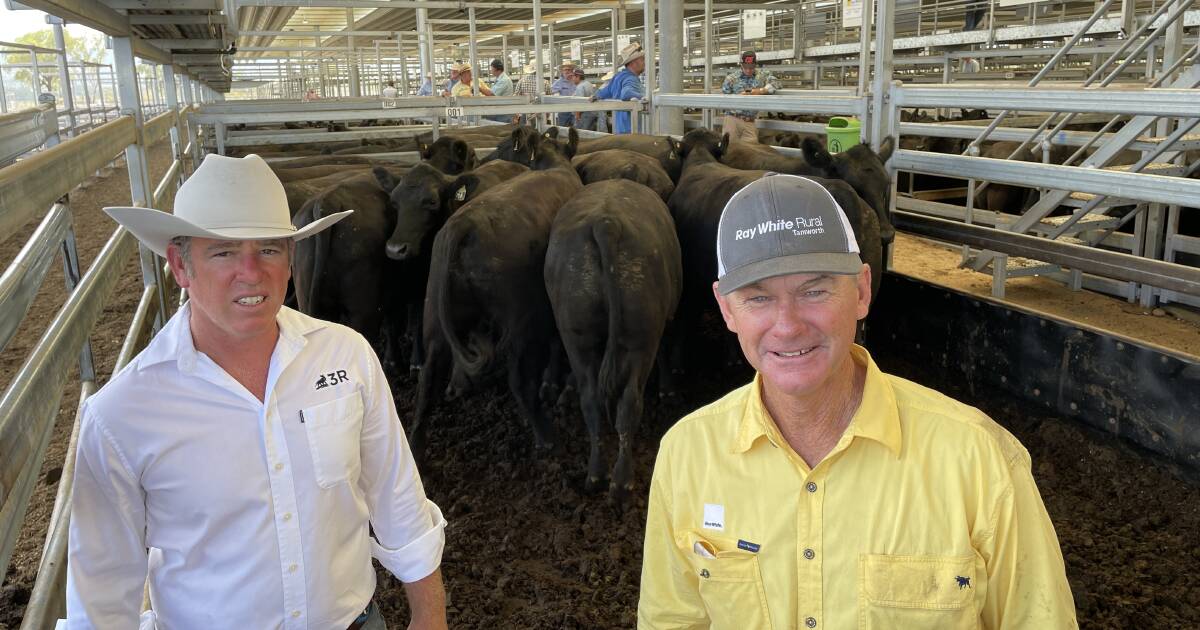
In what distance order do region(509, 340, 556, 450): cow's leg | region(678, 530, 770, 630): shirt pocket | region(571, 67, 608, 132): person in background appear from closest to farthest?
region(678, 530, 770, 630): shirt pocket, region(509, 340, 556, 450): cow's leg, region(571, 67, 608, 132): person in background

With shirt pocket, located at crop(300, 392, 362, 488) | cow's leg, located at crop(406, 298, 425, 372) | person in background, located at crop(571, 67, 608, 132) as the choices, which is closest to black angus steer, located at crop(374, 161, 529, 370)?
cow's leg, located at crop(406, 298, 425, 372)

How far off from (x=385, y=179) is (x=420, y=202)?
361 millimetres

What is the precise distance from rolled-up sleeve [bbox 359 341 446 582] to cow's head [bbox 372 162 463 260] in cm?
325

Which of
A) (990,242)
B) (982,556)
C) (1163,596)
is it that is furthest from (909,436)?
(990,242)

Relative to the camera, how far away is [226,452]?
1941 mm

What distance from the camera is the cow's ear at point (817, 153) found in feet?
19.6

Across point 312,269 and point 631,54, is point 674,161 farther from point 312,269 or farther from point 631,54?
point 631,54

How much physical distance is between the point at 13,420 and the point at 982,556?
189 cm

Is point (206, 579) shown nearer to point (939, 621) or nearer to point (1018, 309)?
point (939, 621)

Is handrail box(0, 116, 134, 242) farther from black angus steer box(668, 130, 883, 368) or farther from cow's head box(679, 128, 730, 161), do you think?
cow's head box(679, 128, 730, 161)

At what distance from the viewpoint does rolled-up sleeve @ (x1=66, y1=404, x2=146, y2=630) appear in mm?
1816

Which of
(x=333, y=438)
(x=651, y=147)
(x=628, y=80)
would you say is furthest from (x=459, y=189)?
(x=628, y=80)

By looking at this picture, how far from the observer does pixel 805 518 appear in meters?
1.70

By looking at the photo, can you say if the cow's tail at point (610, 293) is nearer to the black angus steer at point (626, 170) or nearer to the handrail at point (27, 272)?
the black angus steer at point (626, 170)
